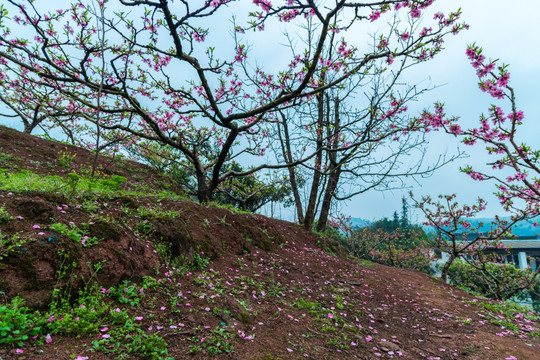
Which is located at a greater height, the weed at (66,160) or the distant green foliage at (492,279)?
the weed at (66,160)

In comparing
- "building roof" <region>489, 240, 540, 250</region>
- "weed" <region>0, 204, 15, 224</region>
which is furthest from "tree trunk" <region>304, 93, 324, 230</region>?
"building roof" <region>489, 240, 540, 250</region>

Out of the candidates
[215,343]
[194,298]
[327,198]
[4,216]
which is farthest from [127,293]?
[327,198]

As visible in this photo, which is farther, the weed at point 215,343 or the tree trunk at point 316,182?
the tree trunk at point 316,182

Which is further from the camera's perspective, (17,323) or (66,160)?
(66,160)

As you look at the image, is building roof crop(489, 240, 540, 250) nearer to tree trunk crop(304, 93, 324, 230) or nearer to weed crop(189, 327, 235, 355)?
tree trunk crop(304, 93, 324, 230)

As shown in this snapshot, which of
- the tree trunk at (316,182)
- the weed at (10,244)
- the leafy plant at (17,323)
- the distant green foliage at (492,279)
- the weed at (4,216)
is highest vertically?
the tree trunk at (316,182)

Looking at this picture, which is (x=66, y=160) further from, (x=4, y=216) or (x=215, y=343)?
(x=215, y=343)

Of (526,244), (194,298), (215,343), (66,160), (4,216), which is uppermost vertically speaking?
(66,160)

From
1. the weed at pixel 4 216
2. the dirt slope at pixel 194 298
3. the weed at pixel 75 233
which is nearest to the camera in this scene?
the dirt slope at pixel 194 298

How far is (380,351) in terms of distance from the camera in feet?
11.5

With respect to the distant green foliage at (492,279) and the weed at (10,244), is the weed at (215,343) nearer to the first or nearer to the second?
the weed at (10,244)

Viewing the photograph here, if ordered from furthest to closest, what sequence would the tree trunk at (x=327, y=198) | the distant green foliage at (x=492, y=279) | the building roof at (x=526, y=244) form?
1. the building roof at (x=526, y=244)
2. the distant green foliage at (x=492, y=279)
3. the tree trunk at (x=327, y=198)

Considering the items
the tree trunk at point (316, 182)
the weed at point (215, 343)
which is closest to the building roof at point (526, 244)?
the tree trunk at point (316, 182)

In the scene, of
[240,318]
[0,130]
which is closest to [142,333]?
[240,318]
